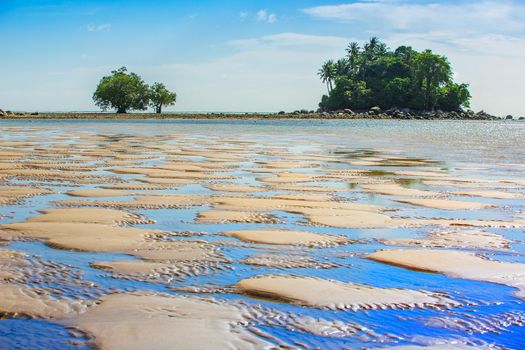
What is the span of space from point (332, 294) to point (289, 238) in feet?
5.91

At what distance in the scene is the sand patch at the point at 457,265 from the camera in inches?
179

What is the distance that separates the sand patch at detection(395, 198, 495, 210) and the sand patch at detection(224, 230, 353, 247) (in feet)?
8.91

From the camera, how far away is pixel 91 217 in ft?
22.2

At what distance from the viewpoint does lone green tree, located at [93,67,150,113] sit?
102m

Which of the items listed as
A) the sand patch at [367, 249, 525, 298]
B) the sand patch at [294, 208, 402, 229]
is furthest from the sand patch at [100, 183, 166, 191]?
the sand patch at [367, 249, 525, 298]

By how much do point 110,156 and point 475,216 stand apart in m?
11.4

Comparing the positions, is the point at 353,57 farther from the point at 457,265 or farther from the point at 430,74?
the point at 457,265

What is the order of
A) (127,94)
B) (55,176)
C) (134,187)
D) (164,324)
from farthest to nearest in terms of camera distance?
1. (127,94)
2. (55,176)
3. (134,187)
4. (164,324)

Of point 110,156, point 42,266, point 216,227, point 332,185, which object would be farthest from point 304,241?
point 110,156

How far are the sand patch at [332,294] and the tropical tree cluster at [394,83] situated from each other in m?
106

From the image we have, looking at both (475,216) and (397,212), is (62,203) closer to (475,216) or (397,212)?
(397,212)

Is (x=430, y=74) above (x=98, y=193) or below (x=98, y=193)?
above

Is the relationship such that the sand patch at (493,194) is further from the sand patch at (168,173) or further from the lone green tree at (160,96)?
the lone green tree at (160,96)

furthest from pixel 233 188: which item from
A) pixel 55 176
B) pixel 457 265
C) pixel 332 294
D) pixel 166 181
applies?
pixel 332 294
